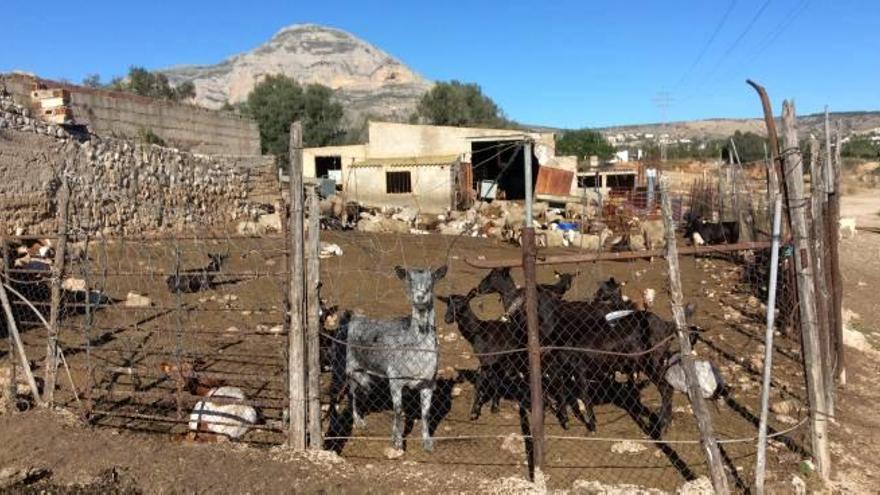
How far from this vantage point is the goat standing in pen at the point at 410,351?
230 inches

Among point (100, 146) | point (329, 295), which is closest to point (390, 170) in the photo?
point (100, 146)

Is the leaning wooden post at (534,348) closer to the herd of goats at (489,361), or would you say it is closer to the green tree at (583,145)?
the herd of goats at (489,361)

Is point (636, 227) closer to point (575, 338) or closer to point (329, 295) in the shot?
point (329, 295)

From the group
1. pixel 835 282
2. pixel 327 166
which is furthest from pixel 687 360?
pixel 327 166

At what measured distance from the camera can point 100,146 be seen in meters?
17.4

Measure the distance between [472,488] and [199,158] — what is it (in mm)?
19323

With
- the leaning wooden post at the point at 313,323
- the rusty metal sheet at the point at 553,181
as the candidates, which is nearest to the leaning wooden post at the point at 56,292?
the leaning wooden post at the point at 313,323

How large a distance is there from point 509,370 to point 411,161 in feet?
79.9

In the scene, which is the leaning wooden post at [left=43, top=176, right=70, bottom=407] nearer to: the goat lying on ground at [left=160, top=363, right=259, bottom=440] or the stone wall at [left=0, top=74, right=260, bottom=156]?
the goat lying on ground at [left=160, top=363, right=259, bottom=440]

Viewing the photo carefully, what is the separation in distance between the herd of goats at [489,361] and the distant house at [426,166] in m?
21.6

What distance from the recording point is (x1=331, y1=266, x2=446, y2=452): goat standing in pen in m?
5.84

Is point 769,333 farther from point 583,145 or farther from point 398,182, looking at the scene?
point 583,145

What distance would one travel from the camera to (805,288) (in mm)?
5215

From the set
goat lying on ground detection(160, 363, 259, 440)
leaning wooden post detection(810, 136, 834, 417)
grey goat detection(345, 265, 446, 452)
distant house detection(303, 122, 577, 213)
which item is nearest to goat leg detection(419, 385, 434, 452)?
grey goat detection(345, 265, 446, 452)
